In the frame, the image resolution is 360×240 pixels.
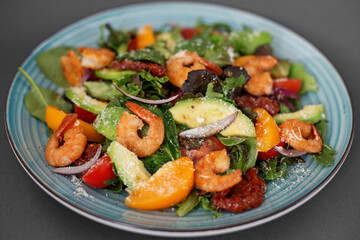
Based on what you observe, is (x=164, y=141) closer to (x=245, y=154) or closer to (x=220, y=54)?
(x=245, y=154)

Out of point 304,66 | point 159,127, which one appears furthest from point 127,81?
point 304,66

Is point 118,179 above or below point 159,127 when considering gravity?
below

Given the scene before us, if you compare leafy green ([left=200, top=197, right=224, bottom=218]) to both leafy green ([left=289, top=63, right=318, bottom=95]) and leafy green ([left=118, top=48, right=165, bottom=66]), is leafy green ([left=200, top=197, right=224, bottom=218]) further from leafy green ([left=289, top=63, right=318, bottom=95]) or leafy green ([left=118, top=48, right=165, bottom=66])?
leafy green ([left=289, top=63, right=318, bottom=95])

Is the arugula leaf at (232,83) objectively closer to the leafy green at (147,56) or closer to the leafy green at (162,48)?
the leafy green at (147,56)

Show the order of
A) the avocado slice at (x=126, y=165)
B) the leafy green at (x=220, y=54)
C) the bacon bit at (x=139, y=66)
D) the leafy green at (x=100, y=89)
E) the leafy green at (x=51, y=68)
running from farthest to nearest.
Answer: the leafy green at (x=51, y=68)
the leafy green at (x=220, y=54)
the leafy green at (x=100, y=89)
the bacon bit at (x=139, y=66)
the avocado slice at (x=126, y=165)

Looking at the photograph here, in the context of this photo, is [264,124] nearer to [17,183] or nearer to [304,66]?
[304,66]

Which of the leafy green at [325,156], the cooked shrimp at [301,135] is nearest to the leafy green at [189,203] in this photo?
the cooked shrimp at [301,135]

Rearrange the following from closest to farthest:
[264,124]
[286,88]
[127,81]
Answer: [264,124] → [127,81] → [286,88]
